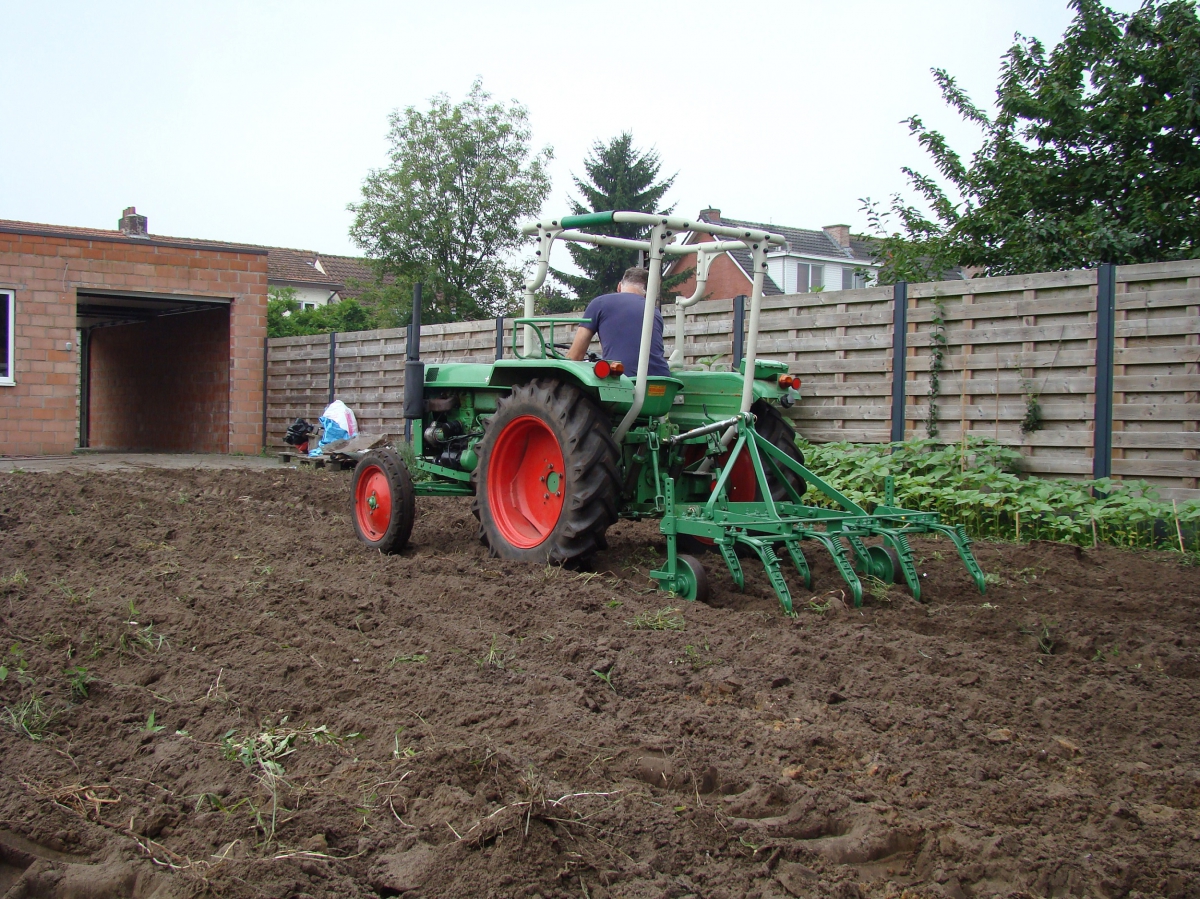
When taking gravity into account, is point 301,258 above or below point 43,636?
above

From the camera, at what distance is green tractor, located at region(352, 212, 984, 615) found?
441cm

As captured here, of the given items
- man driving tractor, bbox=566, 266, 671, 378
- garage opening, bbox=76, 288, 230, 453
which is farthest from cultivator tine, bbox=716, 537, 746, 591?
garage opening, bbox=76, 288, 230, 453

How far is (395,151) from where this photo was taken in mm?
27516

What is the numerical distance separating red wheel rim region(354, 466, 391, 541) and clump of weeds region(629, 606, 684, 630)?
228cm

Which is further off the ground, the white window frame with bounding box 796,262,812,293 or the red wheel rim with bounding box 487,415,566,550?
the white window frame with bounding box 796,262,812,293

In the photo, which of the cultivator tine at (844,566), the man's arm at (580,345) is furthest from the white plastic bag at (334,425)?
the cultivator tine at (844,566)

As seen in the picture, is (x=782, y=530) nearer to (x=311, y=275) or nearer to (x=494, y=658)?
(x=494, y=658)

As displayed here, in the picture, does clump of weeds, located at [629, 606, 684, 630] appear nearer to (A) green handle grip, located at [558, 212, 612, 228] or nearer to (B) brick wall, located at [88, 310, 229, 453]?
(A) green handle grip, located at [558, 212, 612, 228]

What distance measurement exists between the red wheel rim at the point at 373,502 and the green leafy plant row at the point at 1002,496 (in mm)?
2999

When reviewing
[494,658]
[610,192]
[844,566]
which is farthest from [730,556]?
[610,192]

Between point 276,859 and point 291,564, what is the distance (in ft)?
11.1

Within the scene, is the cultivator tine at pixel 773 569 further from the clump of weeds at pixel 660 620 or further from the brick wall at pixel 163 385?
the brick wall at pixel 163 385

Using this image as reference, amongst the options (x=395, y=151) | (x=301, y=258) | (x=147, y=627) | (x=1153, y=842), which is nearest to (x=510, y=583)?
(x=147, y=627)

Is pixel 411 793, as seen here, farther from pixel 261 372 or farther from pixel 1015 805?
pixel 261 372
